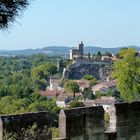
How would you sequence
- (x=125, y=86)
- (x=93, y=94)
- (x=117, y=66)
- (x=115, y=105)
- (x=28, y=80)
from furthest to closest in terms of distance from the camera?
(x=28, y=80) → (x=93, y=94) → (x=117, y=66) → (x=125, y=86) → (x=115, y=105)

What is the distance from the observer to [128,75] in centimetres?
3077

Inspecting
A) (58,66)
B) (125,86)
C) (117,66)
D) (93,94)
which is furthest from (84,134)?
(58,66)

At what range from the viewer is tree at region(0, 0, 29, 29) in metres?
6.93

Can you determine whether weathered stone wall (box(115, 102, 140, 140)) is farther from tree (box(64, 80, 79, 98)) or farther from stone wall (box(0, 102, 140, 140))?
tree (box(64, 80, 79, 98))

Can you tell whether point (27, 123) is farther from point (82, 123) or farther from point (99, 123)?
point (99, 123)

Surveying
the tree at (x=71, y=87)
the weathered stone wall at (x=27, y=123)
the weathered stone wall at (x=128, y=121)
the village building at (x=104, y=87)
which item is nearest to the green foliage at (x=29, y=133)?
the weathered stone wall at (x=27, y=123)

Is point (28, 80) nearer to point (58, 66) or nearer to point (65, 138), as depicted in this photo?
point (58, 66)

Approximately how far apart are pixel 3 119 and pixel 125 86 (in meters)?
21.0

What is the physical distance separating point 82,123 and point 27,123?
146 cm

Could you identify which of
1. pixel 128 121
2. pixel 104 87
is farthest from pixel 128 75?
pixel 104 87

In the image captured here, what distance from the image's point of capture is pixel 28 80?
16675cm

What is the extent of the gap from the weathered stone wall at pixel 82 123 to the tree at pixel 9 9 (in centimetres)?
350

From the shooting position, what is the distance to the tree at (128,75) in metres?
29.3

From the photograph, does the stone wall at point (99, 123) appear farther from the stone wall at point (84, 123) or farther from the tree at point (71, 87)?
the tree at point (71, 87)
